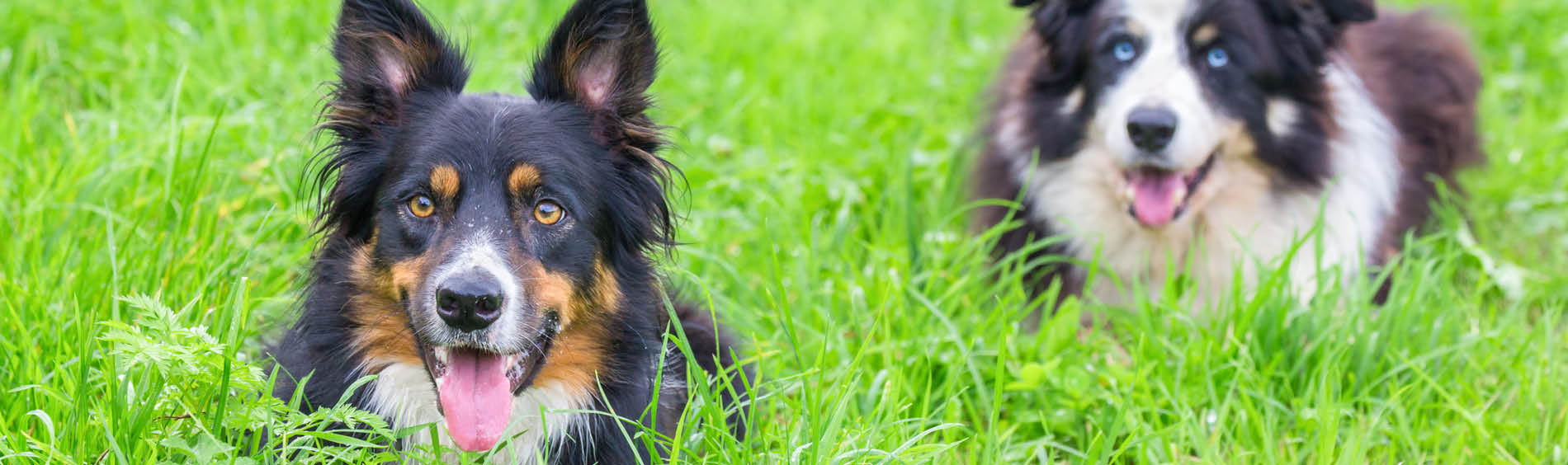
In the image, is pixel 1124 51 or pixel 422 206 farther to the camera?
pixel 1124 51

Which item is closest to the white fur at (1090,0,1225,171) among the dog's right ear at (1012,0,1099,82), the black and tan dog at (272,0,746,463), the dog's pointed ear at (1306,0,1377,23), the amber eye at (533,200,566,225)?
the dog's right ear at (1012,0,1099,82)

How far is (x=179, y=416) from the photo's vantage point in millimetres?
2705

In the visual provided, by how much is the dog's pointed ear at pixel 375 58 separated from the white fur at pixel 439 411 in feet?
1.80

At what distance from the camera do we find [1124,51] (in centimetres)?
446

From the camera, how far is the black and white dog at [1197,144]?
14.3ft

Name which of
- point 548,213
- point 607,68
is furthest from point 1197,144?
point 548,213

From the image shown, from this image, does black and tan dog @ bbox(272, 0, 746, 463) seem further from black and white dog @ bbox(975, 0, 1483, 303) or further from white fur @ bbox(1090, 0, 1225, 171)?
white fur @ bbox(1090, 0, 1225, 171)

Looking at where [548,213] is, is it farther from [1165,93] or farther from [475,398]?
[1165,93]

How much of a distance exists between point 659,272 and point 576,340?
0.35 metres

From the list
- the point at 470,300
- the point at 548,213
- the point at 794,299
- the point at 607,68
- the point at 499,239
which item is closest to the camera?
the point at 470,300

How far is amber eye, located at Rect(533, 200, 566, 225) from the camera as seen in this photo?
291cm

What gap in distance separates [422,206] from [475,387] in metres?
0.39

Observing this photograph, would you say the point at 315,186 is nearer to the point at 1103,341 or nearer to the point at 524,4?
the point at 1103,341

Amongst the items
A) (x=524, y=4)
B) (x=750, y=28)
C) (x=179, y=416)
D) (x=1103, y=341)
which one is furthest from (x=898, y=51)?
(x=179, y=416)
